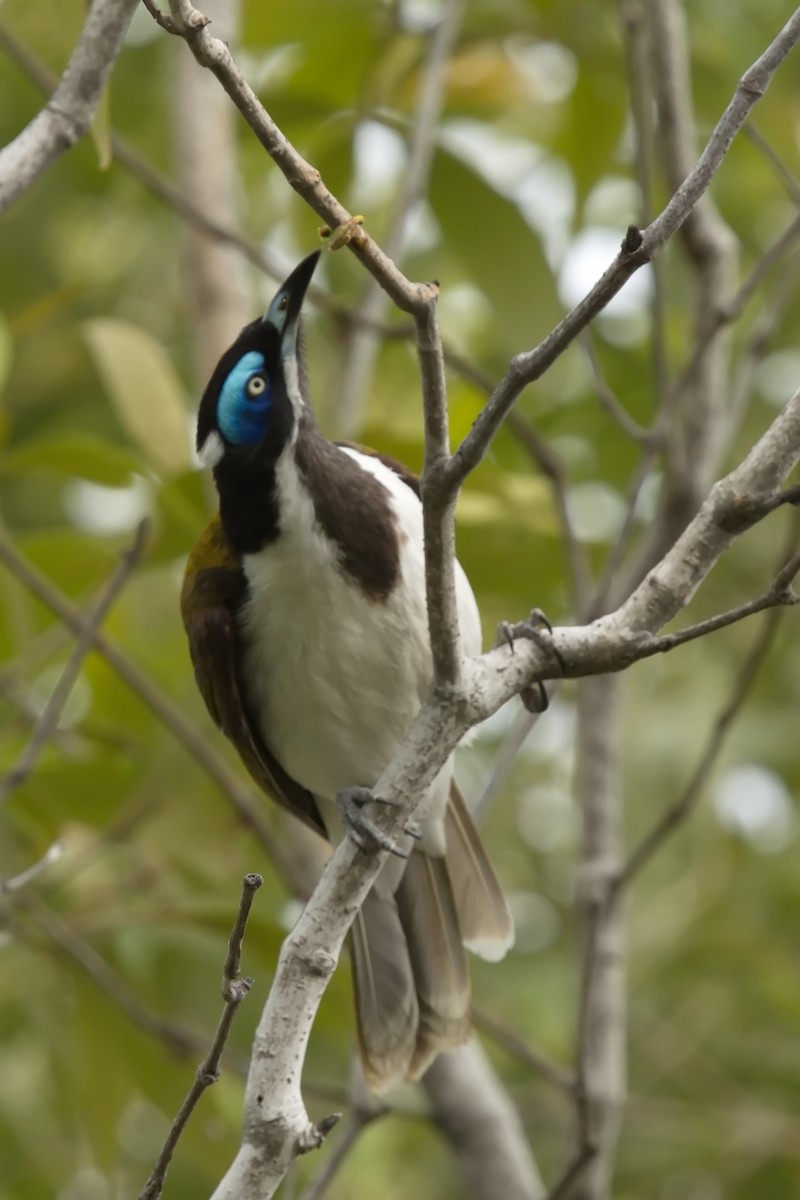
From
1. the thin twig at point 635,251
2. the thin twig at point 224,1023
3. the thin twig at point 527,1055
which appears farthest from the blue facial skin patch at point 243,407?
the thin twig at point 224,1023

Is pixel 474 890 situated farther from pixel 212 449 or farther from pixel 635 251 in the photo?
pixel 635 251

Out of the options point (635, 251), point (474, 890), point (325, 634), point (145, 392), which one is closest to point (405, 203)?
point (145, 392)

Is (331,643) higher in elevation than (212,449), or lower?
lower

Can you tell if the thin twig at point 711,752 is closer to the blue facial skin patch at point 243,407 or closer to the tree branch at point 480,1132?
the tree branch at point 480,1132

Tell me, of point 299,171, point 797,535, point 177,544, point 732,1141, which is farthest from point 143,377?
point 732,1141

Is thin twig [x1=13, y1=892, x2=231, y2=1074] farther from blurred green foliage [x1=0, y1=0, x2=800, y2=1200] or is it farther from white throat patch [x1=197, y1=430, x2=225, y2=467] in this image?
white throat patch [x1=197, y1=430, x2=225, y2=467]

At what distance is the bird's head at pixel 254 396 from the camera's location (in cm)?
330

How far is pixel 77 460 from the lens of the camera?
3.79 m

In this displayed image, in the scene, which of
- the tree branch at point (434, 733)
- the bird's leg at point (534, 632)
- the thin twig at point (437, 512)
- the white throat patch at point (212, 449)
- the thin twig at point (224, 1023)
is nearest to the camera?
the thin twig at point (224, 1023)

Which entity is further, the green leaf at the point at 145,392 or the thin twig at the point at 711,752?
the green leaf at the point at 145,392

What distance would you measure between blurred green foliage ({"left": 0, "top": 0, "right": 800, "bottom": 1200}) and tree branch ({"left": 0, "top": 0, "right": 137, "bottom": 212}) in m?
0.21

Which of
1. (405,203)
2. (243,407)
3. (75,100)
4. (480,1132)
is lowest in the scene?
(480,1132)

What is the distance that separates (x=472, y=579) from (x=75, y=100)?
1.66 meters

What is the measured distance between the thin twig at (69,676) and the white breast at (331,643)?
0.77 ft
